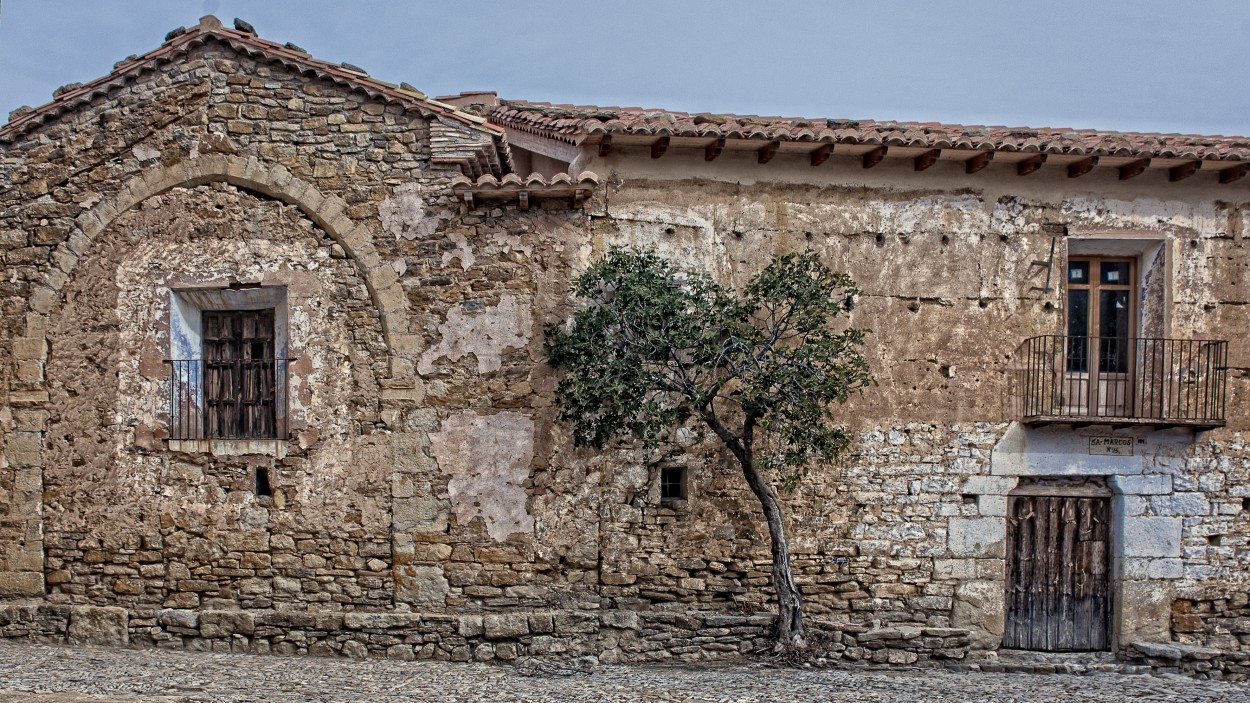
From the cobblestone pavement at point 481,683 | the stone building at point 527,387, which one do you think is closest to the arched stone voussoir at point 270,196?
the stone building at point 527,387

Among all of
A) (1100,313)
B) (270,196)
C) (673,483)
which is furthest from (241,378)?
(1100,313)

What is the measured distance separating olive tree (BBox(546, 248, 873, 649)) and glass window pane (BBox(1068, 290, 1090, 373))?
7.98 feet

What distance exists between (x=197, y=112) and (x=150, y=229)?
125 cm

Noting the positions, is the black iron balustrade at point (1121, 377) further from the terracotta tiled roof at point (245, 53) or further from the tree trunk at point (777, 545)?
the terracotta tiled roof at point (245, 53)

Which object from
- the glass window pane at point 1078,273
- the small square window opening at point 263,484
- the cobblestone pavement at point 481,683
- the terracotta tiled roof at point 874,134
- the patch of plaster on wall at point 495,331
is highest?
the terracotta tiled roof at point 874,134

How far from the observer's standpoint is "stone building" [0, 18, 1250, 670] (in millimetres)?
8961

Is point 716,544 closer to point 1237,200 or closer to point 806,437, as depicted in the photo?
point 806,437

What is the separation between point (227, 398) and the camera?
30.7 ft

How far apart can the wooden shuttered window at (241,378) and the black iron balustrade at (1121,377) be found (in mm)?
7509

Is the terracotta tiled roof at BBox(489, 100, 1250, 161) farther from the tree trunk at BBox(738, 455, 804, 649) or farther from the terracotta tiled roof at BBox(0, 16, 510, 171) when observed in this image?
the tree trunk at BBox(738, 455, 804, 649)

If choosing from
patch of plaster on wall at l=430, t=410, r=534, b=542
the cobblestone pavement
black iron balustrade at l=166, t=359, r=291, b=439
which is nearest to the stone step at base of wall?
the cobblestone pavement

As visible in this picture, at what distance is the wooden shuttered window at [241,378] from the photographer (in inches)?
366

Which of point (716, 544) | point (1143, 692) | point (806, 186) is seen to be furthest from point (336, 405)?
point (1143, 692)

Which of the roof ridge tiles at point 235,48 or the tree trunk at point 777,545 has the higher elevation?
the roof ridge tiles at point 235,48
